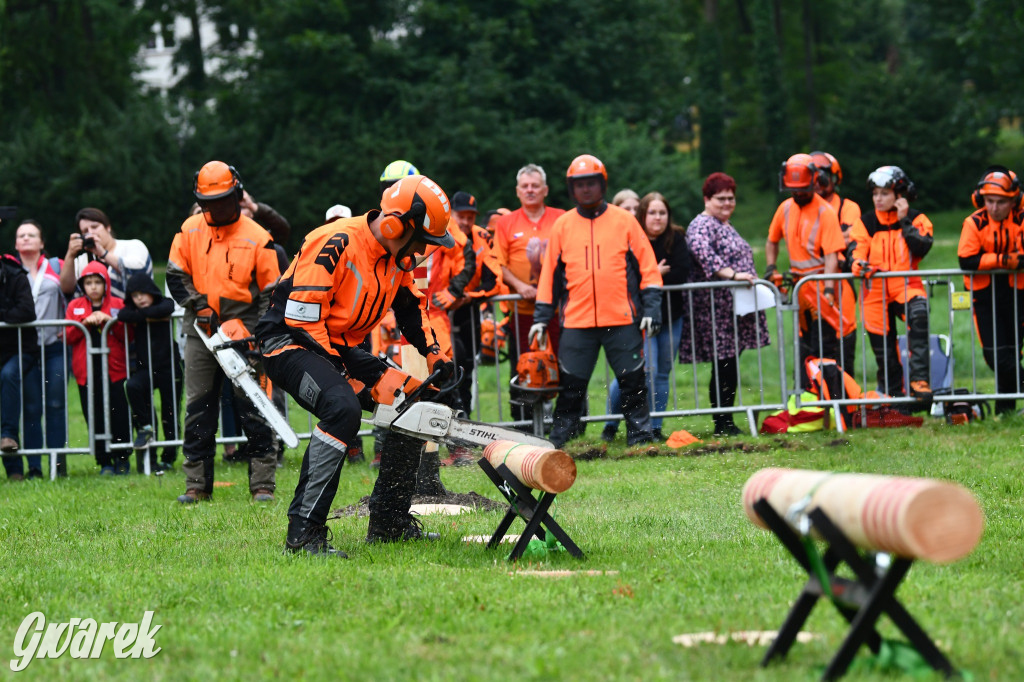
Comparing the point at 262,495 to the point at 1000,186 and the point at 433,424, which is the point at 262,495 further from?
the point at 1000,186

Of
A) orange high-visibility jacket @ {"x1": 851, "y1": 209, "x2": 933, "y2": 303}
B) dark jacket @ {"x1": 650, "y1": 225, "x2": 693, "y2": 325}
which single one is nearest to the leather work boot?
dark jacket @ {"x1": 650, "y1": 225, "x2": 693, "y2": 325}

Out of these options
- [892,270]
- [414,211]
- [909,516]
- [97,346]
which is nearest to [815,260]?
[892,270]

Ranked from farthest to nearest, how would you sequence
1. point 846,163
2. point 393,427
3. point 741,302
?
point 846,163, point 741,302, point 393,427

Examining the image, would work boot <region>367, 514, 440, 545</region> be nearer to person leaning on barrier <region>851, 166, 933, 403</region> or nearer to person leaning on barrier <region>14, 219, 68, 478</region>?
person leaning on barrier <region>14, 219, 68, 478</region>

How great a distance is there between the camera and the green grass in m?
4.26

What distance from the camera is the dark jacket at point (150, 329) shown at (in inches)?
404

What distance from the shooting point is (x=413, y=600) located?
→ 5.20 meters

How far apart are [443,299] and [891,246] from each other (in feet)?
13.5

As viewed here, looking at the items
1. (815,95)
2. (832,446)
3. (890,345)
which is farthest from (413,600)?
(815,95)

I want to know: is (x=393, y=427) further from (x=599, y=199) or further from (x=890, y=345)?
(x=890, y=345)

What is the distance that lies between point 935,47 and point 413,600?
47.3 meters

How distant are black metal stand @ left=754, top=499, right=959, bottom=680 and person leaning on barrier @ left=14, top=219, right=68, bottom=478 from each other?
26.2ft

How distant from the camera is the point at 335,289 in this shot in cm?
639

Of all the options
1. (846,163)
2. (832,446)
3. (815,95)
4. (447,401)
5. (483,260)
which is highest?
(815,95)
